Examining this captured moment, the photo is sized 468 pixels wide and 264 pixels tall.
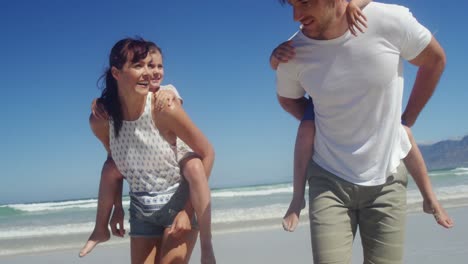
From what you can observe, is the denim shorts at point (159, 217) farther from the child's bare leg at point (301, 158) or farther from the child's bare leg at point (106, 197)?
the child's bare leg at point (301, 158)

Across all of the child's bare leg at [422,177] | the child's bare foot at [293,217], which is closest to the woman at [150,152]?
the child's bare foot at [293,217]

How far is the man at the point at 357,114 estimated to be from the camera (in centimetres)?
259

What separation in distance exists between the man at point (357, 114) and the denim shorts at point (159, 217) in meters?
0.80

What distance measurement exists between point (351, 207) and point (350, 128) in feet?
1.46

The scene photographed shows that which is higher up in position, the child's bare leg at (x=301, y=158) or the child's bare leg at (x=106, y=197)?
the child's bare leg at (x=301, y=158)

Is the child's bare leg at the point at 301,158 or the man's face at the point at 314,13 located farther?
the child's bare leg at the point at 301,158

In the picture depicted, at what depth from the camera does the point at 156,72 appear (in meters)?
3.06

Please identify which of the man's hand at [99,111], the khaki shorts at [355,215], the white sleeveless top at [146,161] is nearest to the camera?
the khaki shorts at [355,215]

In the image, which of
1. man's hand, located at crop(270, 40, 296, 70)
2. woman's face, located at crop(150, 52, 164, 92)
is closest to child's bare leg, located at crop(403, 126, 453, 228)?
man's hand, located at crop(270, 40, 296, 70)

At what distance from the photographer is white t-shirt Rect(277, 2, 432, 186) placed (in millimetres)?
2590

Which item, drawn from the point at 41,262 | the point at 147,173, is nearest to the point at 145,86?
the point at 147,173

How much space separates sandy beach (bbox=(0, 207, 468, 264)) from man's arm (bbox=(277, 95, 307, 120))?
3.51 m

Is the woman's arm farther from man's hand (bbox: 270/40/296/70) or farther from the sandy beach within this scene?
the sandy beach

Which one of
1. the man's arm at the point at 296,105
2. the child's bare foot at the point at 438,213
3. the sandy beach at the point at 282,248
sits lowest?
the sandy beach at the point at 282,248
